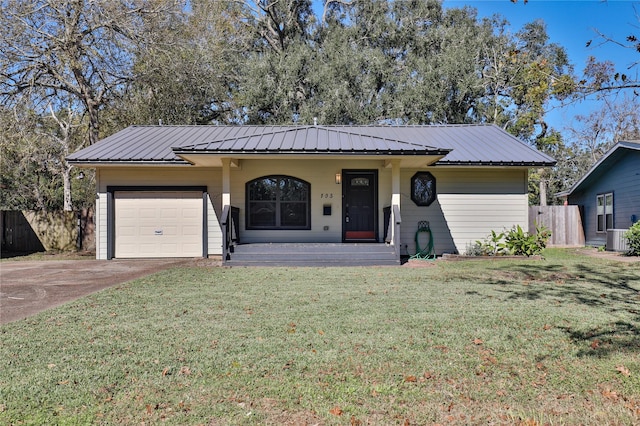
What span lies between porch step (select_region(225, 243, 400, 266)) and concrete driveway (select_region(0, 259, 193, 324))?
1.87 meters

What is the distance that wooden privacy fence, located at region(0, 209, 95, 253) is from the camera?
566 inches

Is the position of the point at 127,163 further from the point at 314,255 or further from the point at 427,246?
the point at 427,246

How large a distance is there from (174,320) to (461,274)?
225 inches

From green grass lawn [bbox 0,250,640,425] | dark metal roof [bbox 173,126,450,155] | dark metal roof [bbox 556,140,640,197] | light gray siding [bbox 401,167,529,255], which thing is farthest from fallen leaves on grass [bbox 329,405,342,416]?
dark metal roof [bbox 556,140,640,197]

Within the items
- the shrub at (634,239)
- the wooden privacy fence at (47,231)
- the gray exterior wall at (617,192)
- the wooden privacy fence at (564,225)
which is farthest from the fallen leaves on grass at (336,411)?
the wooden privacy fence at (564,225)

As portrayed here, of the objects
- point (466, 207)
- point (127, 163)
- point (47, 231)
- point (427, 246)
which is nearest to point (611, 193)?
point (466, 207)

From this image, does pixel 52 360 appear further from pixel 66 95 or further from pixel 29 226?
pixel 66 95

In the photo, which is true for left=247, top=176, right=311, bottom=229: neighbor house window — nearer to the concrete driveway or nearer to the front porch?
the front porch

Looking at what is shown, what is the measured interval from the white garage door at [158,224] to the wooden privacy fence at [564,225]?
13372 mm

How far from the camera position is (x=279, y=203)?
38.6ft

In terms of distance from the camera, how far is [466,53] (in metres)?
20.1

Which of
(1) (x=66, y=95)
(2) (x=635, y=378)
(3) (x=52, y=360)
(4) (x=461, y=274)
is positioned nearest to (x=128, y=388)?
(3) (x=52, y=360)

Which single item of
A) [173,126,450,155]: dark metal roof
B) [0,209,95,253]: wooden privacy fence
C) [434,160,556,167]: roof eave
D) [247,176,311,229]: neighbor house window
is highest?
[173,126,450,155]: dark metal roof

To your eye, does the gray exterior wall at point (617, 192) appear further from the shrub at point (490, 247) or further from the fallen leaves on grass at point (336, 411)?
the fallen leaves on grass at point (336, 411)
